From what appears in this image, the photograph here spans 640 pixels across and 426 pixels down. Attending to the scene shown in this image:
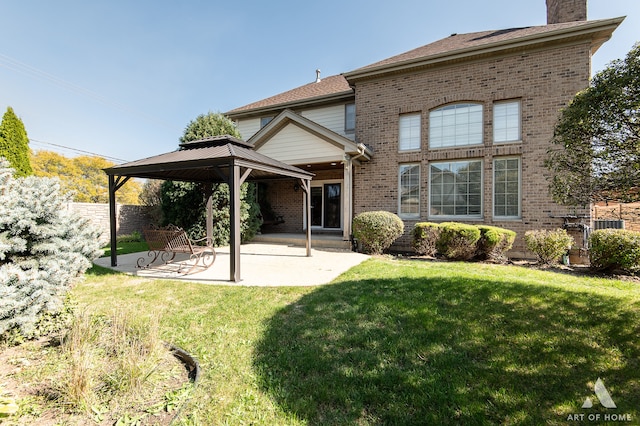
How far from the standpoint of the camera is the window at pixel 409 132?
34.8 ft

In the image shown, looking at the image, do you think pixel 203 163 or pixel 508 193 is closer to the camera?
pixel 203 163

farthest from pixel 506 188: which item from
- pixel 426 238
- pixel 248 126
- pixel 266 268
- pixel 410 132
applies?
pixel 248 126

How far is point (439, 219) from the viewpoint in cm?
1014

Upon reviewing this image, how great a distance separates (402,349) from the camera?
3008 millimetres

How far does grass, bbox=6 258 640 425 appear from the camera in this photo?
7.07ft

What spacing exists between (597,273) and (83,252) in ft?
34.8

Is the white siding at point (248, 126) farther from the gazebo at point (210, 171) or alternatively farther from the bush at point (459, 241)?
the bush at point (459, 241)

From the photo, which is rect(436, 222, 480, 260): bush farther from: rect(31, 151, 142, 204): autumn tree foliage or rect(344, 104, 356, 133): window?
rect(31, 151, 142, 204): autumn tree foliage

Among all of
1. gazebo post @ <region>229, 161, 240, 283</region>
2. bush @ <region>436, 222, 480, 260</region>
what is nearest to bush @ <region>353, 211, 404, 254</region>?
bush @ <region>436, 222, 480, 260</region>

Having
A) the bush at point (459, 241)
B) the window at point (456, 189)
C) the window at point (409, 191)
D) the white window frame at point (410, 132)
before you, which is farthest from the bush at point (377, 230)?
the white window frame at point (410, 132)

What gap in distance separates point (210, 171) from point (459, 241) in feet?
25.9

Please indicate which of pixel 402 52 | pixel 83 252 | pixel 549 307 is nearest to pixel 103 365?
pixel 83 252

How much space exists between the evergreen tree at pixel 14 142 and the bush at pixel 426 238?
577 inches

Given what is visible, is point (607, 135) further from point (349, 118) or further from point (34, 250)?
point (349, 118)
